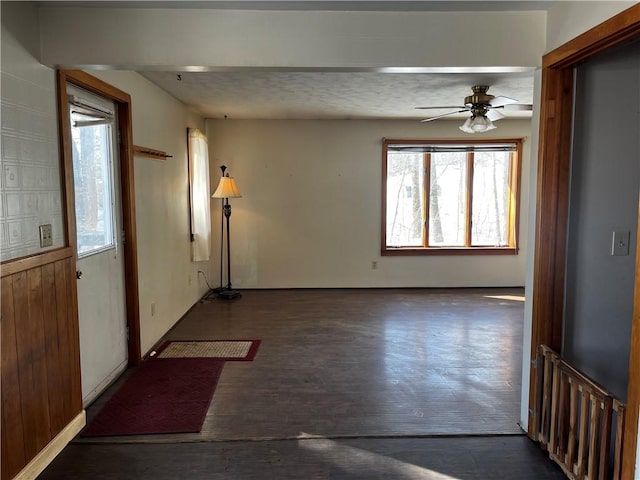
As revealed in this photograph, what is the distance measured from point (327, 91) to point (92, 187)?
2.18 meters

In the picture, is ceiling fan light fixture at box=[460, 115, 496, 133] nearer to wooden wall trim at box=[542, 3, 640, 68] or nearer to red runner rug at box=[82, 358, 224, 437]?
wooden wall trim at box=[542, 3, 640, 68]

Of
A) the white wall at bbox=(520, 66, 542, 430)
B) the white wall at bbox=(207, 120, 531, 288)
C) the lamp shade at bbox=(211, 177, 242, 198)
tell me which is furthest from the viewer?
the white wall at bbox=(207, 120, 531, 288)

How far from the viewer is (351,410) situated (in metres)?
Result: 2.68

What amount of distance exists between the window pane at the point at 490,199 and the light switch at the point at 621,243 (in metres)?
3.92

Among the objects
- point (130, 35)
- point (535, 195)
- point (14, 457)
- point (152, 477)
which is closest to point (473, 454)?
point (535, 195)

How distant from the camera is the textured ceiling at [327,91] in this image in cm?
348

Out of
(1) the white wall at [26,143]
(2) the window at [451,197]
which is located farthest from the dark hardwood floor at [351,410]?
(2) the window at [451,197]

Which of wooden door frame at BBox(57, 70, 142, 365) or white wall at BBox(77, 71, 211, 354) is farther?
white wall at BBox(77, 71, 211, 354)

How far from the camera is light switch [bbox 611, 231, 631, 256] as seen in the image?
6.75 feet

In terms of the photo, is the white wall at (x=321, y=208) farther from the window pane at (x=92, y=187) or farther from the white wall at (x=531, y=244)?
the white wall at (x=531, y=244)

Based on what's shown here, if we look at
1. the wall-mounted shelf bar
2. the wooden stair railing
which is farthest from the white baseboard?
the wooden stair railing

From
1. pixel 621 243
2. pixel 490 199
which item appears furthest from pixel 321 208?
pixel 621 243

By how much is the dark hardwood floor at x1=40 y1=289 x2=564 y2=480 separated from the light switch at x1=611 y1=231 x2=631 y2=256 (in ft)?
3.57

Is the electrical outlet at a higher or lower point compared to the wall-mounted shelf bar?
lower
